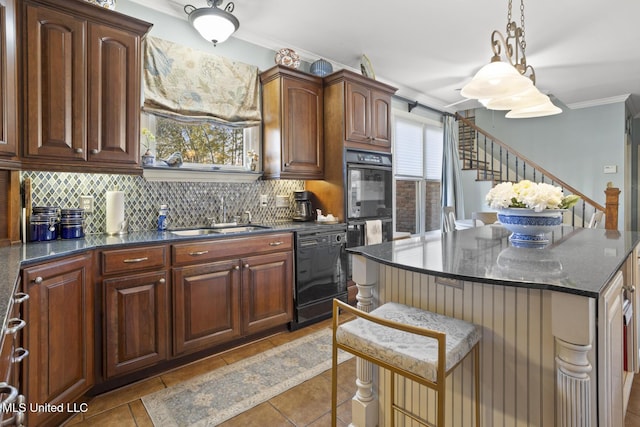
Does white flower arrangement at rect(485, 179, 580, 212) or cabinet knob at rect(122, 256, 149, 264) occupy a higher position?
white flower arrangement at rect(485, 179, 580, 212)

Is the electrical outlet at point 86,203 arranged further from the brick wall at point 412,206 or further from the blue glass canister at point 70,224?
the brick wall at point 412,206

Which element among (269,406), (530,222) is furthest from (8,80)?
(530,222)

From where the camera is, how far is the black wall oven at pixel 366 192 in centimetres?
354

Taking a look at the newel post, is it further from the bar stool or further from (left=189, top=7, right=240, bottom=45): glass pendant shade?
(left=189, top=7, right=240, bottom=45): glass pendant shade

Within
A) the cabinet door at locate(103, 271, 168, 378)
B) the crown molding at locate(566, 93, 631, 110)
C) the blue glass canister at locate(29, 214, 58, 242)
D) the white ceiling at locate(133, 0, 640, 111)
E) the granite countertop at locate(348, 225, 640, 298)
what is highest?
the crown molding at locate(566, 93, 631, 110)

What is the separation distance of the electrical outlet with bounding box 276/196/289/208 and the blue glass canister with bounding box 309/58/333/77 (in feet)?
4.51

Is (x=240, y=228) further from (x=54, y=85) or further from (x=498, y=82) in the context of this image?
(x=498, y=82)

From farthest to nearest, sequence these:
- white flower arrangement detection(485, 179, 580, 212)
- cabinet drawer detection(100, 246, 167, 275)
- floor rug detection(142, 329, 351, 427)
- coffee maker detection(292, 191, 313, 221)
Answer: coffee maker detection(292, 191, 313, 221) → cabinet drawer detection(100, 246, 167, 275) → floor rug detection(142, 329, 351, 427) → white flower arrangement detection(485, 179, 580, 212)

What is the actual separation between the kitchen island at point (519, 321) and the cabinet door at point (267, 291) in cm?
123

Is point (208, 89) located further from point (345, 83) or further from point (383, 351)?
point (383, 351)

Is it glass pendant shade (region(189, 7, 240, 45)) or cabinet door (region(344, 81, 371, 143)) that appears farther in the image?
cabinet door (region(344, 81, 371, 143))


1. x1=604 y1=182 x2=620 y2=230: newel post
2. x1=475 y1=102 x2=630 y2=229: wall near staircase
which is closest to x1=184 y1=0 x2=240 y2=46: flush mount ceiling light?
x1=604 y1=182 x2=620 y2=230: newel post

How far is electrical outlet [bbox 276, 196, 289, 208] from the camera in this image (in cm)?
362

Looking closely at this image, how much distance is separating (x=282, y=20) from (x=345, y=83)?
84cm
